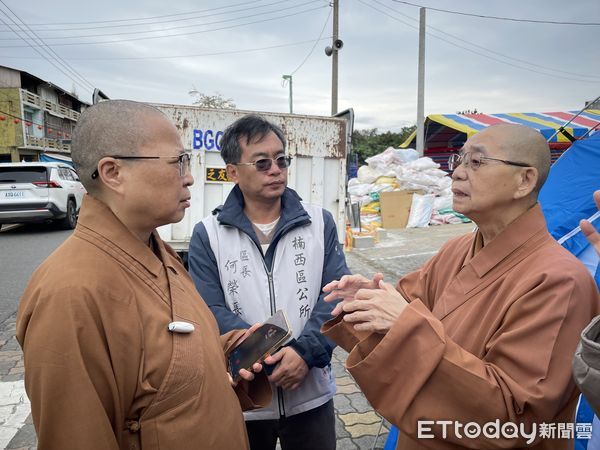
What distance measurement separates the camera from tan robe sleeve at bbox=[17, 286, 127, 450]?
94 centimetres

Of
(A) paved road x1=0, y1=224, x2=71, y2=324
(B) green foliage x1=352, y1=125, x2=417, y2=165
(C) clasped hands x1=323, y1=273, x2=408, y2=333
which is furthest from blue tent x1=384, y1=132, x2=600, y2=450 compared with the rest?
(B) green foliage x1=352, y1=125, x2=417, y2=165

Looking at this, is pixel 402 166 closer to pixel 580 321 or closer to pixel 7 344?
pixel 7 344

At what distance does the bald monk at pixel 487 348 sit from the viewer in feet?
3.70

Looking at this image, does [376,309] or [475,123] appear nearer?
[376,309]

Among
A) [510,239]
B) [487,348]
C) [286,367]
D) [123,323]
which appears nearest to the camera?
[123,323]

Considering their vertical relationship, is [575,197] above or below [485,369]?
above

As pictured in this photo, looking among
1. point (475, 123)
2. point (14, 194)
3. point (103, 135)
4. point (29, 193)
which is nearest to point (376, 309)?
point (103, 135)

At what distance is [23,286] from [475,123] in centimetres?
1293

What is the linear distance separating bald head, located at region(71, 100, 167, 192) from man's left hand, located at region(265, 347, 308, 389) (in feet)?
3.36

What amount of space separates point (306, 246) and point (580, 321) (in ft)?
3.76

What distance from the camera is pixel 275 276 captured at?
1.94m

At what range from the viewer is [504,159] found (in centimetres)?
154
